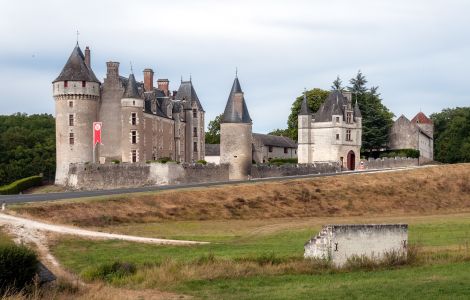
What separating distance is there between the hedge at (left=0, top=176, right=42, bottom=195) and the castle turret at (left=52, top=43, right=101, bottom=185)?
2.39m

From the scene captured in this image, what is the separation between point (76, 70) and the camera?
6769 cm

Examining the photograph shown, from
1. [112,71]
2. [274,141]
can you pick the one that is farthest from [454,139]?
[112,71]

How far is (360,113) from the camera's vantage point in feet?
274

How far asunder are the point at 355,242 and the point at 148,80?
51.5 metres

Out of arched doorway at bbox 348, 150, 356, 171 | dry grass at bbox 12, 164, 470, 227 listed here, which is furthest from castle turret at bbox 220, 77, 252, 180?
arched doorway at bbox 348, 150, 356, 171

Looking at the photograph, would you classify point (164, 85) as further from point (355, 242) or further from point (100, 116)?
point (355, 242)

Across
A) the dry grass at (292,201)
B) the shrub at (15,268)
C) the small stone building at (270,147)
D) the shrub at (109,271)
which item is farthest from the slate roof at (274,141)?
the shrub at (15,268)

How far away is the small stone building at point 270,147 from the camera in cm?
9356

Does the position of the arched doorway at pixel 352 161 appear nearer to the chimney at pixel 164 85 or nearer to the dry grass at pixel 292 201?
the dry grass at pixel 292 201

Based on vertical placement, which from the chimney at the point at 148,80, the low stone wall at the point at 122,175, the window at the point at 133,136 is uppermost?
the chimney at the point at 148,80

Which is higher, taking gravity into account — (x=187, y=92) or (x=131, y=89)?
(x=187, y=92)

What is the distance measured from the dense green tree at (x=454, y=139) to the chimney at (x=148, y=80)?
137 feet

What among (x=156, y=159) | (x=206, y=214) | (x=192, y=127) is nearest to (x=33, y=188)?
(x=156, y=159)

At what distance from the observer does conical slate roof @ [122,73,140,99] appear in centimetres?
6706
